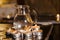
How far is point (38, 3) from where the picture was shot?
2.51 meters

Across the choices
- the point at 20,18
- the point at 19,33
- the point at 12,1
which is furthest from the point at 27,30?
the point at 12,1

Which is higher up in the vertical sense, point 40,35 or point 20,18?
point 20,18

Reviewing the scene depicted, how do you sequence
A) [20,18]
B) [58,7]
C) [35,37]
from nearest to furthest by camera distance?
[35,37]
[20,18]
[58,7]

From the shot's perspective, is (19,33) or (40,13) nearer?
(19,33)

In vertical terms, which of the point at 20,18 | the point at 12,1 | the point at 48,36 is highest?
the point at 12,1

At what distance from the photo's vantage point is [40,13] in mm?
2477

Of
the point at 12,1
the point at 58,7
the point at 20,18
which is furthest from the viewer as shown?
the point at 12,1

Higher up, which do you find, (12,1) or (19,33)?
(12,1)

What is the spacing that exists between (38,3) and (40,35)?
142cm

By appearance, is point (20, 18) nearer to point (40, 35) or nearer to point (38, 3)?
point (40, 35)

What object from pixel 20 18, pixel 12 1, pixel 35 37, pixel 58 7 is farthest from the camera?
pixel 12 1

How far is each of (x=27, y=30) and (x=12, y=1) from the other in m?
1.58

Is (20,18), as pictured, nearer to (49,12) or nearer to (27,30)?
(27,30)

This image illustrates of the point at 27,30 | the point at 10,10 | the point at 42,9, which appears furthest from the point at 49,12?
the point at 27,30
